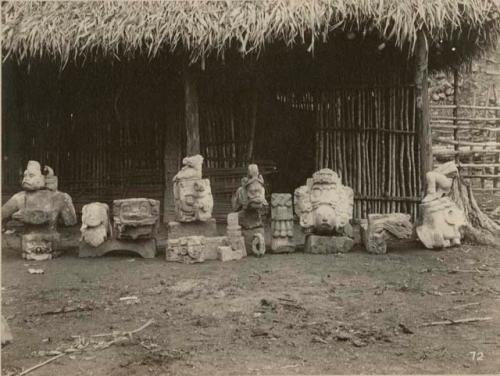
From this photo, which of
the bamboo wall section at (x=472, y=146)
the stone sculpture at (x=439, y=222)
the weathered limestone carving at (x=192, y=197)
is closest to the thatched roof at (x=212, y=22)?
the weathered limestone carving at (x=192, y=197)

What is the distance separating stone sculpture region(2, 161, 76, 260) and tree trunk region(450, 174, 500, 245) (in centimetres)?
412

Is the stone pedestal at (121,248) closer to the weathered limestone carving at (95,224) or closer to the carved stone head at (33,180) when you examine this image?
the weathered limestone carving at (95,224)

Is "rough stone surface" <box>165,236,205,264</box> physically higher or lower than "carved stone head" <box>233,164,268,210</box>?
lower

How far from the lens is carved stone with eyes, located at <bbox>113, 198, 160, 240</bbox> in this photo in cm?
631

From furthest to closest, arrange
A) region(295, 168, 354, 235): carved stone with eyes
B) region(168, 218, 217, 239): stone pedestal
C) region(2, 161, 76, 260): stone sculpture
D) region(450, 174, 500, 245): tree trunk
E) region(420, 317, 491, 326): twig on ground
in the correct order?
region(450, 174, 500, 245): tree trunk < region(168, 218, 217, 239): stone pedestal < region(2, 161, 76, 260): stone sculpture < region(295, 168, 354, 235): carved stone with eyes < region(420, 317, 491, 326): twig on ground

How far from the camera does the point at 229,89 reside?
9.13m

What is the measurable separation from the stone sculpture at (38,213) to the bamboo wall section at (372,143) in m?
3.56

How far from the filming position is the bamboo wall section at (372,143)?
8211mm

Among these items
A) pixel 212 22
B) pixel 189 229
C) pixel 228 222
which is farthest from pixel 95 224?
pixel 212 22

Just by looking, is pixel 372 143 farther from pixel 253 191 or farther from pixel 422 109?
pixel 253 191

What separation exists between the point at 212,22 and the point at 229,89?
196 centimetres

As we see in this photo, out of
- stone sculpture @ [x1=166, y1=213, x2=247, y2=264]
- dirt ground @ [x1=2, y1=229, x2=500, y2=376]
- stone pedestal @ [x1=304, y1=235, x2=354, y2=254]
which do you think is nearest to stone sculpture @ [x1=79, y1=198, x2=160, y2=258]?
dirt ground @ [x1=2, y1=229, x2=500, y2=376]

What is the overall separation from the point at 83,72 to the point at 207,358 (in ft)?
21.0

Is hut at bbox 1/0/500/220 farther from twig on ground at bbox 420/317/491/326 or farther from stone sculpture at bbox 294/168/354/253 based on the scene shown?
twig on ground at bbox 420/317/491/326
